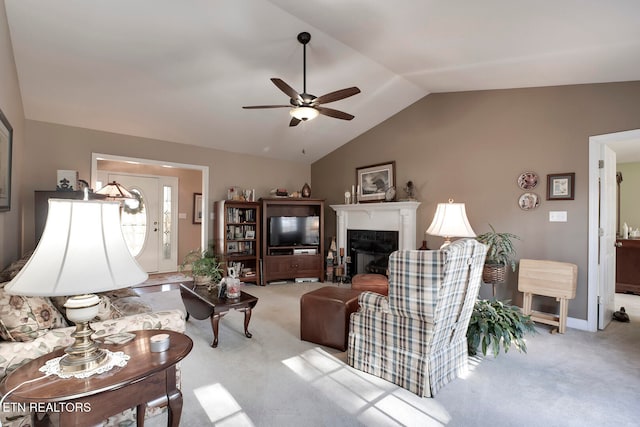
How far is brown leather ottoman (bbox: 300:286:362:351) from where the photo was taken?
279cm

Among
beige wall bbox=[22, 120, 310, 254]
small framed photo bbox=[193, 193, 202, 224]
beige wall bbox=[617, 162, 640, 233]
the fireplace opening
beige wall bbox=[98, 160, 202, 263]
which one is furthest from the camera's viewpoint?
small framed photo bbox=[193, 193, 202, 224]

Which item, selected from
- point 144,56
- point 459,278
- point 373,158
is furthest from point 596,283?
point 144,56

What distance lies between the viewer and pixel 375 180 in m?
5.57

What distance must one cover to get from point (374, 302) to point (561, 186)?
113 inches

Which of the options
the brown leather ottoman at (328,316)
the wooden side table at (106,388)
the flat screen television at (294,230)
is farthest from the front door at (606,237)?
the wooden side table at (106,388)

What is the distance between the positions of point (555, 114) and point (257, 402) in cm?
429

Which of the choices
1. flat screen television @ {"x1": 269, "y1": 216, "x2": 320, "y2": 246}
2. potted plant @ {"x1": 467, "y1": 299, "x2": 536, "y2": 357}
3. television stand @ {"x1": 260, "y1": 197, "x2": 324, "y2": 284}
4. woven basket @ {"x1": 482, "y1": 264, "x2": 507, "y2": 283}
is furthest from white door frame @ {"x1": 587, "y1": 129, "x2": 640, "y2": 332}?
flat screen television @ {"x1": 269, "y1": 216, "x2": 320, "y2": 246}

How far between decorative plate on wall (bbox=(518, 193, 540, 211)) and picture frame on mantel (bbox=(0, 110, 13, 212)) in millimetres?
5242

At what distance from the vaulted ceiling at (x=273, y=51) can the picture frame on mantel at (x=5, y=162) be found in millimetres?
964

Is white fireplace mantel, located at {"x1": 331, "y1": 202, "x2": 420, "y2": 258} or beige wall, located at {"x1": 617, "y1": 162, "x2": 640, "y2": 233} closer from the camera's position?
white fireplace mantel, located at {"x1": 331, "y1": 202, "x2": 420, "y2": 258}

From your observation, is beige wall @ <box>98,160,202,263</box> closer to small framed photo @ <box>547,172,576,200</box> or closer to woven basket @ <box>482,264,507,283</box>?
woven basket @ <box>482,264,507,283</box>

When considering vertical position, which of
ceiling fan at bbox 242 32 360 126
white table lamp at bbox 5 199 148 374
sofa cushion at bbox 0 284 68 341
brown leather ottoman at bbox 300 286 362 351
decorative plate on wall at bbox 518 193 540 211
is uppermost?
ceiling fan at bbox 242 32 360 126

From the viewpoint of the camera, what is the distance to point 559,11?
2.17 m

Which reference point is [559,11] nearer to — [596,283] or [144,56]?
[596,283]
